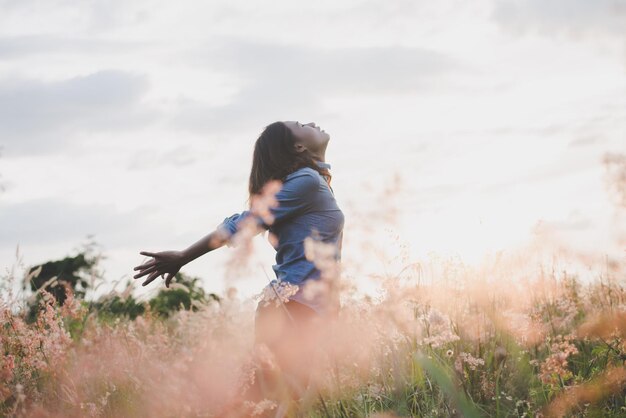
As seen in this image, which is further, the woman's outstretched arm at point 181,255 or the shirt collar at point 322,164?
the shirt collar at point 322,164

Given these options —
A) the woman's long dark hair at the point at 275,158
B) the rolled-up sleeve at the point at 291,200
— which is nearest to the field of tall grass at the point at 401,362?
the rolled-up sleeve at the point at 291,200

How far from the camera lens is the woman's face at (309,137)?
425cm

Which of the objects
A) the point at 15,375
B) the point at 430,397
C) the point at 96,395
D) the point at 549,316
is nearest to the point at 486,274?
the point at 430,397

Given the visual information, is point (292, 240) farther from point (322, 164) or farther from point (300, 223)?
point (322, 164)

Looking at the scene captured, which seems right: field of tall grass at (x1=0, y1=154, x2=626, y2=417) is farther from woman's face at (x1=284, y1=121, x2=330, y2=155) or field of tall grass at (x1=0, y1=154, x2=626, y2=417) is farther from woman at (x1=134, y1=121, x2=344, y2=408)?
woman's face at (x1=284, y1=121, x2=330, y2=155)

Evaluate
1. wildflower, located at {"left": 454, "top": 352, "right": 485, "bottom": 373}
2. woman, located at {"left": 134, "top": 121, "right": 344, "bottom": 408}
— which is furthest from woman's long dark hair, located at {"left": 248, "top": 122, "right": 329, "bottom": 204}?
wildflower, located at {"left": 454, "top": 352, "right": 485, "bottom": 373}

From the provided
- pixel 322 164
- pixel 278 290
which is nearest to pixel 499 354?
pixel 278 290

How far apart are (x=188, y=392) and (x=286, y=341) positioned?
0.62 m

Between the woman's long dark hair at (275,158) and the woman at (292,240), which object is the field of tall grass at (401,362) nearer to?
the woman at (292,240)

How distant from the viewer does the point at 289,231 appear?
3.91 m

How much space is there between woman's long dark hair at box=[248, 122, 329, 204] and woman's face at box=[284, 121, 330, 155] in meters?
0.03

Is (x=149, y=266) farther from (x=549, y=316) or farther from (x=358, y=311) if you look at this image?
(x=549, y=316)

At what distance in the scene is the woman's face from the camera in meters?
4.25

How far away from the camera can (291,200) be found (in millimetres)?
3824
